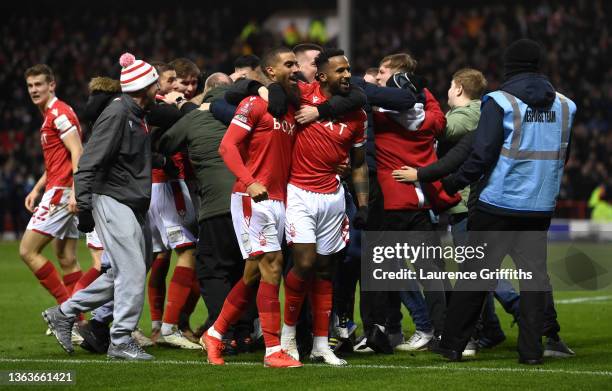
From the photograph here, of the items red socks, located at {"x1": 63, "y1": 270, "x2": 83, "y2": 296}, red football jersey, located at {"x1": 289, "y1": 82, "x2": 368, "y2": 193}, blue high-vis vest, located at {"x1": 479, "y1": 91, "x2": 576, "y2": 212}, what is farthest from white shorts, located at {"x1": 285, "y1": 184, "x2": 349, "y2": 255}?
red socks, located at {"x1": 63, "y1": 270, "x2": 83, "y2": 296}

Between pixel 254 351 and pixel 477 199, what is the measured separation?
224 centimetres

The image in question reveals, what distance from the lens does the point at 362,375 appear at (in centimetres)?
767

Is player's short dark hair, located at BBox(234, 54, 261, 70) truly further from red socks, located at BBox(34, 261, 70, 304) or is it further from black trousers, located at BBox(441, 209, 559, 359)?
red socks, located at BBox(34, 261, 70, 304)

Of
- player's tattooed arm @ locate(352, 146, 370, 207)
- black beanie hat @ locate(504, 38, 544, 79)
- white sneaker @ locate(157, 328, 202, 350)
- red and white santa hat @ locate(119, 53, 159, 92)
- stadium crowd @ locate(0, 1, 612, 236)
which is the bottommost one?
stadium crowd @ locate(0, 1, 612, 236)

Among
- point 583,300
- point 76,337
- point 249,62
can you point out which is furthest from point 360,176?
point 583,300

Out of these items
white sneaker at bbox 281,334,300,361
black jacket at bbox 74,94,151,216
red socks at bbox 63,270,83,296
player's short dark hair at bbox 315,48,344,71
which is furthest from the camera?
red socks at bbox 63,270,83,296

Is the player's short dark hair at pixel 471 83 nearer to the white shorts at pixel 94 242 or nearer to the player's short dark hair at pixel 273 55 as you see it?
the player's short dark hair at pixel 273 55

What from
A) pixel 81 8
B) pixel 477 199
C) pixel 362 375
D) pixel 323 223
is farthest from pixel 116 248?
pixel 81 8

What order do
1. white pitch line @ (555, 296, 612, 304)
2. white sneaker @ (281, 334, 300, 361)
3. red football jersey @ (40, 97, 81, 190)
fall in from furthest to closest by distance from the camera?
white pitch line @ (555, 296, 612, 304)
red football jersey @ (40, 97, 81, 190)
white sneaker @ (281, 334, 300, 361)

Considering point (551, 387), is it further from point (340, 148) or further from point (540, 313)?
point (340, 148)

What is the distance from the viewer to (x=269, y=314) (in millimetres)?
8086

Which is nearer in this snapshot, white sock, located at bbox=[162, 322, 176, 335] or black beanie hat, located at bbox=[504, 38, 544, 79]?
black beanie hat, located at bbox=[504, 38, 544, 79]

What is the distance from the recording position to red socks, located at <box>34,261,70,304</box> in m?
10.8

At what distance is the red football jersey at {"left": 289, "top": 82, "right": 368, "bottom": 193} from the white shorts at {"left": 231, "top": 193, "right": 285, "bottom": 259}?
10.2 inches
